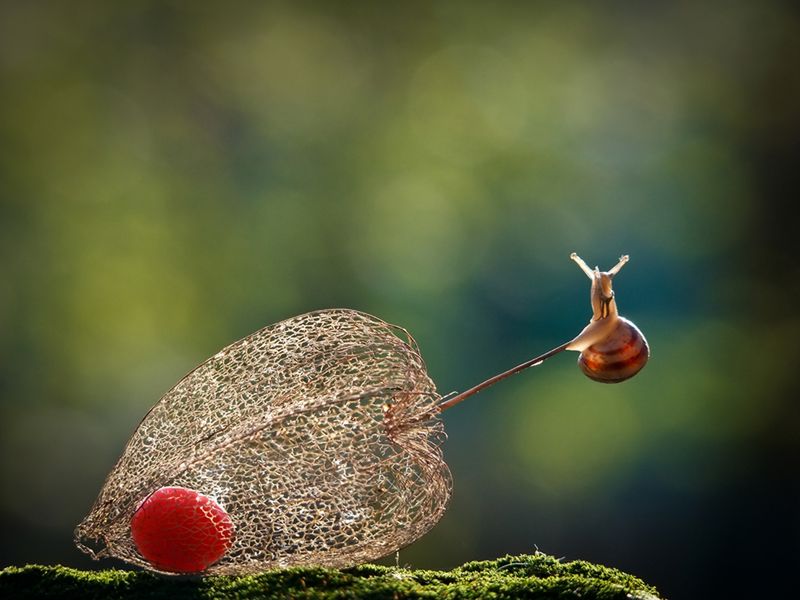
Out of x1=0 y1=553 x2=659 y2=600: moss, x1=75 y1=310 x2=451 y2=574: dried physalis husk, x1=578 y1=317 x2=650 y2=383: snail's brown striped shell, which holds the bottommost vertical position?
x1=0 y1=553 x2=659 y2=600: moss

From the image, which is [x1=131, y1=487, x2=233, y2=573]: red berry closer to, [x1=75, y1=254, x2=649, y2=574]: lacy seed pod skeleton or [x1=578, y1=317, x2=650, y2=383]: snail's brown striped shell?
[x1=75, y1=254, x2=649, y2=574]: lacy seed pod skeleton

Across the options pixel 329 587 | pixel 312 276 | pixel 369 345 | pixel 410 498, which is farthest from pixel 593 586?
pixel 312 276

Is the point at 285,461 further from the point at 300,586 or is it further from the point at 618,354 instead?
the point at 618,354

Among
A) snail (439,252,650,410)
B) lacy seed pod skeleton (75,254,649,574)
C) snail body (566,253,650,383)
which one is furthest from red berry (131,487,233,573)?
snail body (566,253,650,383)

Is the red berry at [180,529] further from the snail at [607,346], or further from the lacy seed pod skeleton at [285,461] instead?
the snail at [607,346]

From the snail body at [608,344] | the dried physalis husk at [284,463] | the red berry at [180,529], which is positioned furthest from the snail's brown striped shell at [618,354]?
the red berry at [180,529]
